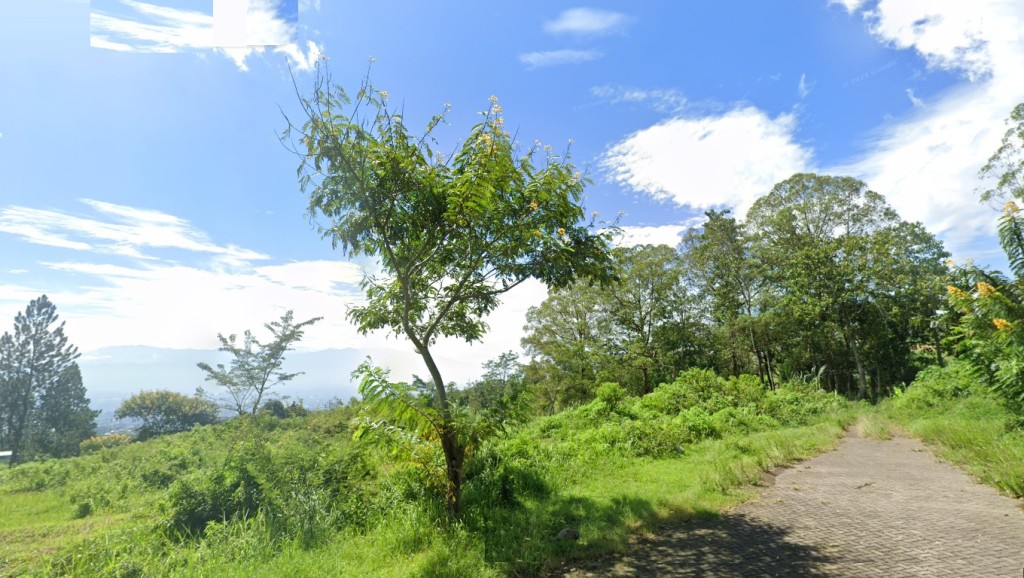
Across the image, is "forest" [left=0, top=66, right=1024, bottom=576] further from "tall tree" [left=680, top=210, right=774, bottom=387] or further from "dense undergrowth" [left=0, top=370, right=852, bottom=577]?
"tall tree" [left=680, top=210, right=774, bottom=387]

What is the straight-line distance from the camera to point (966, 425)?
9664 millimetres

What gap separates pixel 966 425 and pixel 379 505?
12444 mm

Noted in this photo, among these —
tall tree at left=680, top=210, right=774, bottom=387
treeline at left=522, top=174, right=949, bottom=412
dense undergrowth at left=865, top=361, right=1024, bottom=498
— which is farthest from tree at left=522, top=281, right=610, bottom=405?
dense undergrowth at left=865, top=361, right=1024, bottom=498

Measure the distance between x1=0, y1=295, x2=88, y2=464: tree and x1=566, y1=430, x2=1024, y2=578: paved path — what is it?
16.6 meters

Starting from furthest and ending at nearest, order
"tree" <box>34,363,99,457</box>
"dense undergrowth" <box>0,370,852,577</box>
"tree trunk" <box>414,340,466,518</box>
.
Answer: "tree" <box>34,363,99,457</box> < "tree trunk" <box>414,340,466,518</box> < "dense undergrowth" <box>0,370,852,577</box>

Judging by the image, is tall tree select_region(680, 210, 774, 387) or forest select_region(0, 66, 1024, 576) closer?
forest select_region(0, 66, 1024, 576)

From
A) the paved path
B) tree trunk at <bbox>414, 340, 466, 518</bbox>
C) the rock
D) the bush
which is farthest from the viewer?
the bush

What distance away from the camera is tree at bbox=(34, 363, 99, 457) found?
1787cm

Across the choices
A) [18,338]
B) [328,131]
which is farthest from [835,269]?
[18,338]

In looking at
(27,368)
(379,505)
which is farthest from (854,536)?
(27,368)

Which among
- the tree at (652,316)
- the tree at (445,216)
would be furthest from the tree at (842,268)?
the tree at (445,216)

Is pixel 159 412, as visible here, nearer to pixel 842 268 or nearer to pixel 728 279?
pixel 728 279

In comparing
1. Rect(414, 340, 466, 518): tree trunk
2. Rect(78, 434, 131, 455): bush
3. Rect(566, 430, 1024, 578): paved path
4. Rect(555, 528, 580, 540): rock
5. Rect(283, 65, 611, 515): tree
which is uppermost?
Rect(283, 65, 611, 515): tree

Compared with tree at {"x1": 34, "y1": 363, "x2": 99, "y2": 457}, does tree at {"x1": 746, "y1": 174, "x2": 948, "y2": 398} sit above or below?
above
